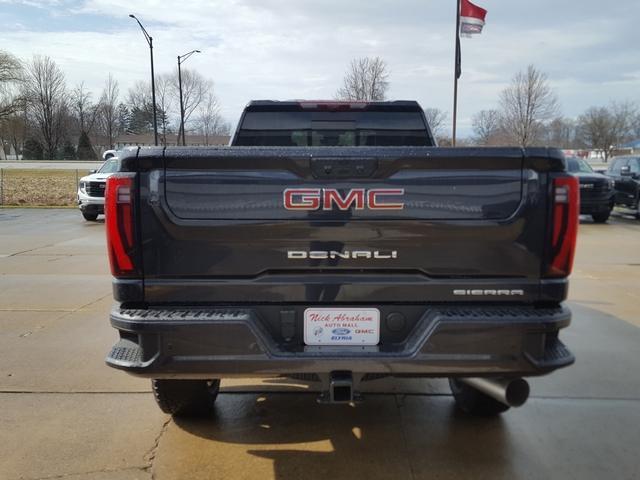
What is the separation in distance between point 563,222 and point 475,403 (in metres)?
1.57

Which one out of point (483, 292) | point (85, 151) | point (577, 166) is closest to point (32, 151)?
point (85, 151)

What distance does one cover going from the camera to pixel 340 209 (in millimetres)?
2539

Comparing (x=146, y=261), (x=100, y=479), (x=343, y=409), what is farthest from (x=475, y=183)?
(x=100, y=479)

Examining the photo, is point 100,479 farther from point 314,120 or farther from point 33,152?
point 33,152

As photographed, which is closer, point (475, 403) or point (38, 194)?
point (475, 403)

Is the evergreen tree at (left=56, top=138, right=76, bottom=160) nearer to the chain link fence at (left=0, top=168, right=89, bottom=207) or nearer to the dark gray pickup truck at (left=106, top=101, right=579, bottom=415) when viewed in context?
the chain link fence at (left=0, top=168, right=89, bottom=207)

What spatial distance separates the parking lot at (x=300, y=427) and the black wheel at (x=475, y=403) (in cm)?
6

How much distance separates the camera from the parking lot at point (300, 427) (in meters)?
3.04

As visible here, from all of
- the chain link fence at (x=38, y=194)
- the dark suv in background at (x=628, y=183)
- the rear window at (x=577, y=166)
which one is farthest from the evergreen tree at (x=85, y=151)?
the dark suv in background at (x=628, y=183)

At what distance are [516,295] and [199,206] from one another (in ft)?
5.14

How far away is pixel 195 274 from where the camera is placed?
2592 millimetres

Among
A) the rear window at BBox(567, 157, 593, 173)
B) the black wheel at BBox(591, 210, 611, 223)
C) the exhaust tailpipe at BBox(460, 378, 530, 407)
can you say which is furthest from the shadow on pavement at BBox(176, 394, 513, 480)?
the rear window at BBox(567, 157, 593, 173)

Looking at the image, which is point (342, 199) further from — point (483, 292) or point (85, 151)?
point (85, 151)

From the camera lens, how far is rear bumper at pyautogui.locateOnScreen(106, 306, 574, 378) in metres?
2.51
